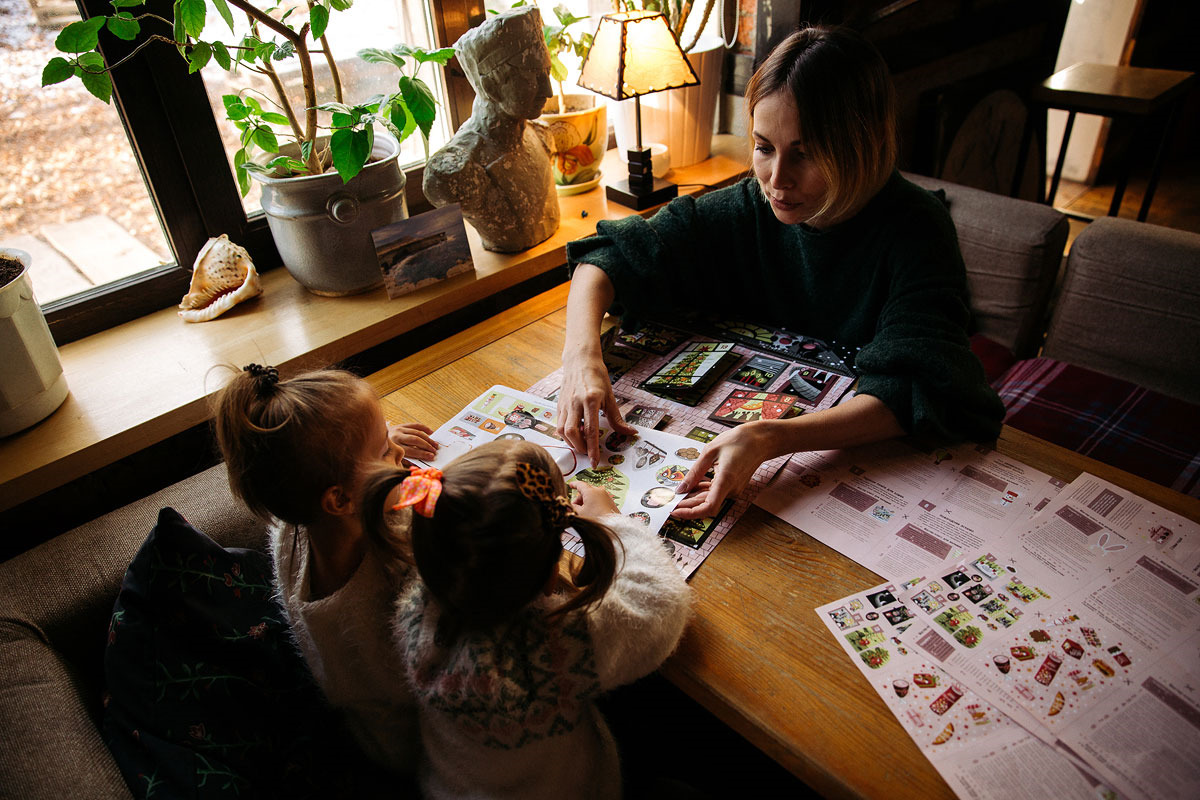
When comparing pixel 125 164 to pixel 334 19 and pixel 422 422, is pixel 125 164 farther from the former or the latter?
pixel 422 422

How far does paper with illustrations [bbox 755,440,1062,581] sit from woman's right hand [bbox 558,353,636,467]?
254 millimetres

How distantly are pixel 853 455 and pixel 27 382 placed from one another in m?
1.37

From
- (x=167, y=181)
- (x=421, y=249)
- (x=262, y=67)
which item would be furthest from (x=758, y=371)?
(x=167, y=181)

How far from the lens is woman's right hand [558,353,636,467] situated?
3.56ft

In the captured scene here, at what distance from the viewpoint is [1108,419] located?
147 cm

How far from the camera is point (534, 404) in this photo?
1.21m

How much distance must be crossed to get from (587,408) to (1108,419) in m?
1.14

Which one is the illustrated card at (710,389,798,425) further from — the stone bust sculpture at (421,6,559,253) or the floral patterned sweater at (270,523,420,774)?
the stone bust sculpture at (421,6,559,253)

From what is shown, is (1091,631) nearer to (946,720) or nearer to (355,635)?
(946,720)

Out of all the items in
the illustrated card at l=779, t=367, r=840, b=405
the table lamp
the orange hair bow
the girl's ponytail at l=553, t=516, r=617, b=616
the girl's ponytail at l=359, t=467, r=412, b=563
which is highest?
the table lamp

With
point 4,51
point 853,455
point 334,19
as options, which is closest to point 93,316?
point 4,51

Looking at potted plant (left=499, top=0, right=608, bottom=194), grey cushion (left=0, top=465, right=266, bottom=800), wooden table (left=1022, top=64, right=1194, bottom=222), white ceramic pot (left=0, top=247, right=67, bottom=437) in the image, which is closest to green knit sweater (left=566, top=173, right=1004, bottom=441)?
potted plant (left=499, top=0, right=608, bottom=194)

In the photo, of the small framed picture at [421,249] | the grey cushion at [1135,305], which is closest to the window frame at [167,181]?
the small framed picture at [421,249]

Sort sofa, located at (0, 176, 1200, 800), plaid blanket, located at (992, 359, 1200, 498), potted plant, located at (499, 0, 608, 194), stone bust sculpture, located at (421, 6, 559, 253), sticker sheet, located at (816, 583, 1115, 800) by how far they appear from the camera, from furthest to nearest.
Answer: potted plant, located at (499, 0, 608, 194) → stone bust sculpture, located at (421, 6, 559, 253) → plaid blanket, located at (992, 359, 1200, 498) → sofa, located at (0, 176, 1200, 800) → sticker sheet, located at (816, 583, 1115, 800)
